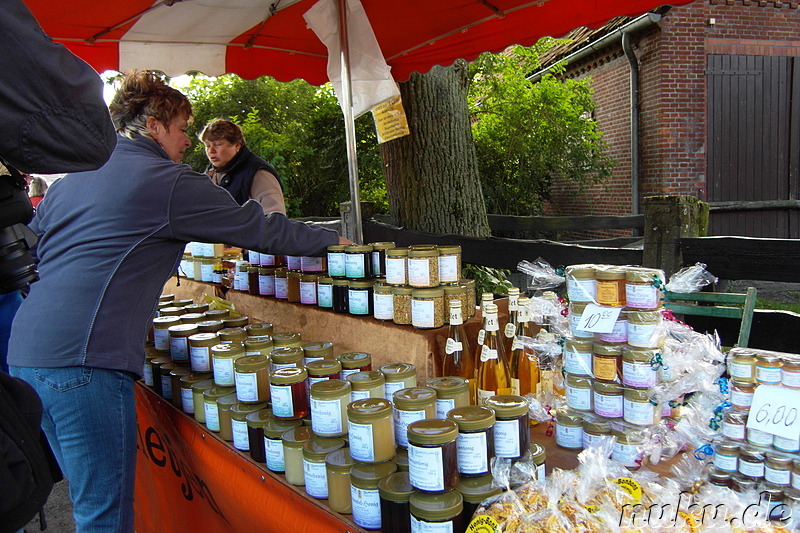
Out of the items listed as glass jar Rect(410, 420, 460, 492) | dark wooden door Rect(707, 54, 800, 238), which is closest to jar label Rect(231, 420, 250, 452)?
glass jar Rect(410, 420, 460, 492)

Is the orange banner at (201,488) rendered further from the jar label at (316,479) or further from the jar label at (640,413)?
the jar label at (640,413)

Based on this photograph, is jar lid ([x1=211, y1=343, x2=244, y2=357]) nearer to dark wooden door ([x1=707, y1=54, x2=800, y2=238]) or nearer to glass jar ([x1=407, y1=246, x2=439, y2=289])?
glass jar ([x1=407, y1=246, x2=439, y2=289])

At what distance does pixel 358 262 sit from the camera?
91.4 inches

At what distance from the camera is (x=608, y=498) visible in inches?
49.0

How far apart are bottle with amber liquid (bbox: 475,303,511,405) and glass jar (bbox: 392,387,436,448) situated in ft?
1.28

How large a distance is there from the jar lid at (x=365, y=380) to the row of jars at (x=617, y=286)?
0.64m

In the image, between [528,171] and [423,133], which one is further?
[528,171]

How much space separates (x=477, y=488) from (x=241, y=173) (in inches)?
129

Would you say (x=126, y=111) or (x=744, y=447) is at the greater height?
(x=126, y=111)

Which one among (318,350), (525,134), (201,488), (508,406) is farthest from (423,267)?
(525,134)

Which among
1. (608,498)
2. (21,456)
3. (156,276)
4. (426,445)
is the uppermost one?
(156,276)

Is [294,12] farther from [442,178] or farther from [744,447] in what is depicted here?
[744,447]

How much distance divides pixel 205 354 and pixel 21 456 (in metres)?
1.57

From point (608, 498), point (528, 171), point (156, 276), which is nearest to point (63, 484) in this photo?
point (156, 276)
